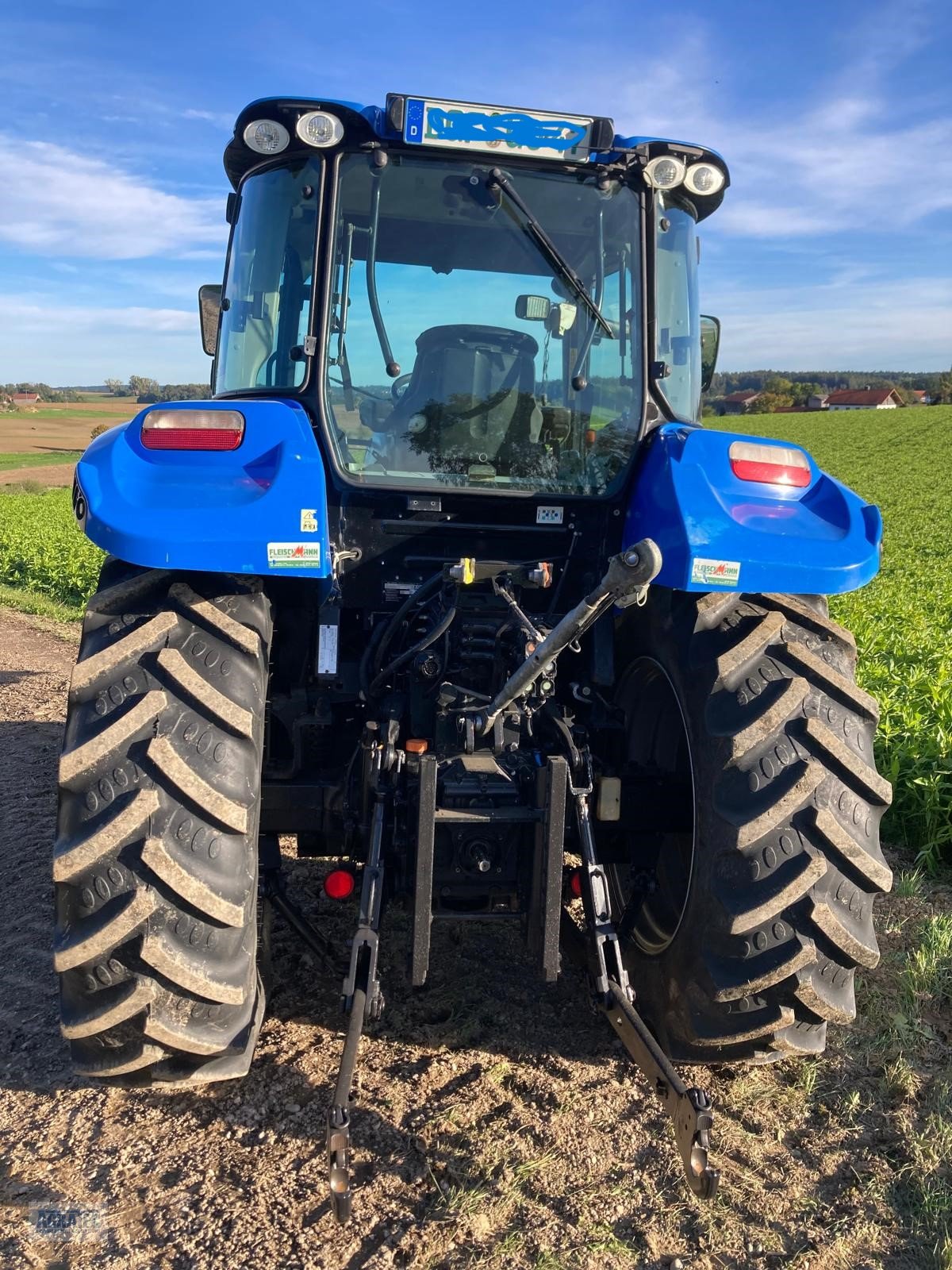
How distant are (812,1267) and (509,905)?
1111mm

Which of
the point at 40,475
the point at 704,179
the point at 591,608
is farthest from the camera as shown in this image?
the point at 40,475

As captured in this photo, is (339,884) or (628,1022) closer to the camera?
(628,1022)

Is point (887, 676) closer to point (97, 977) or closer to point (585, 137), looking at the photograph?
point (585, 137)

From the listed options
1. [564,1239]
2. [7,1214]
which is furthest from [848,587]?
[7,1214]

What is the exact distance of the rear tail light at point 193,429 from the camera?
102 inches

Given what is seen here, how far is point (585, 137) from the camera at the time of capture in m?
2.91

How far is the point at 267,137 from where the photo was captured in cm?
292

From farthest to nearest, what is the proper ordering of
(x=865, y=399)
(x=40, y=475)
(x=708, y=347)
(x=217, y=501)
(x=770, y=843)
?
1. (x=865, y=399)
2. (x=40, y=475)
3. (x=708, y=347)
4. (x=217, y=501)
5. (x=770, y=843)

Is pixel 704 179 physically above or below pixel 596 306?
above

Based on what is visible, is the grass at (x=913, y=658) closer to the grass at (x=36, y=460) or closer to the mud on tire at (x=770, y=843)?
the mud on tire at (x=770, y=843)

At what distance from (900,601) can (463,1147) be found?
9.10 metres

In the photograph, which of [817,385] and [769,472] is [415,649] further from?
[817,385]

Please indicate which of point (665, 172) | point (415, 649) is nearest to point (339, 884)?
point (415, 649)

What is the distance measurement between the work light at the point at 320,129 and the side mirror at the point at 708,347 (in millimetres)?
1431
